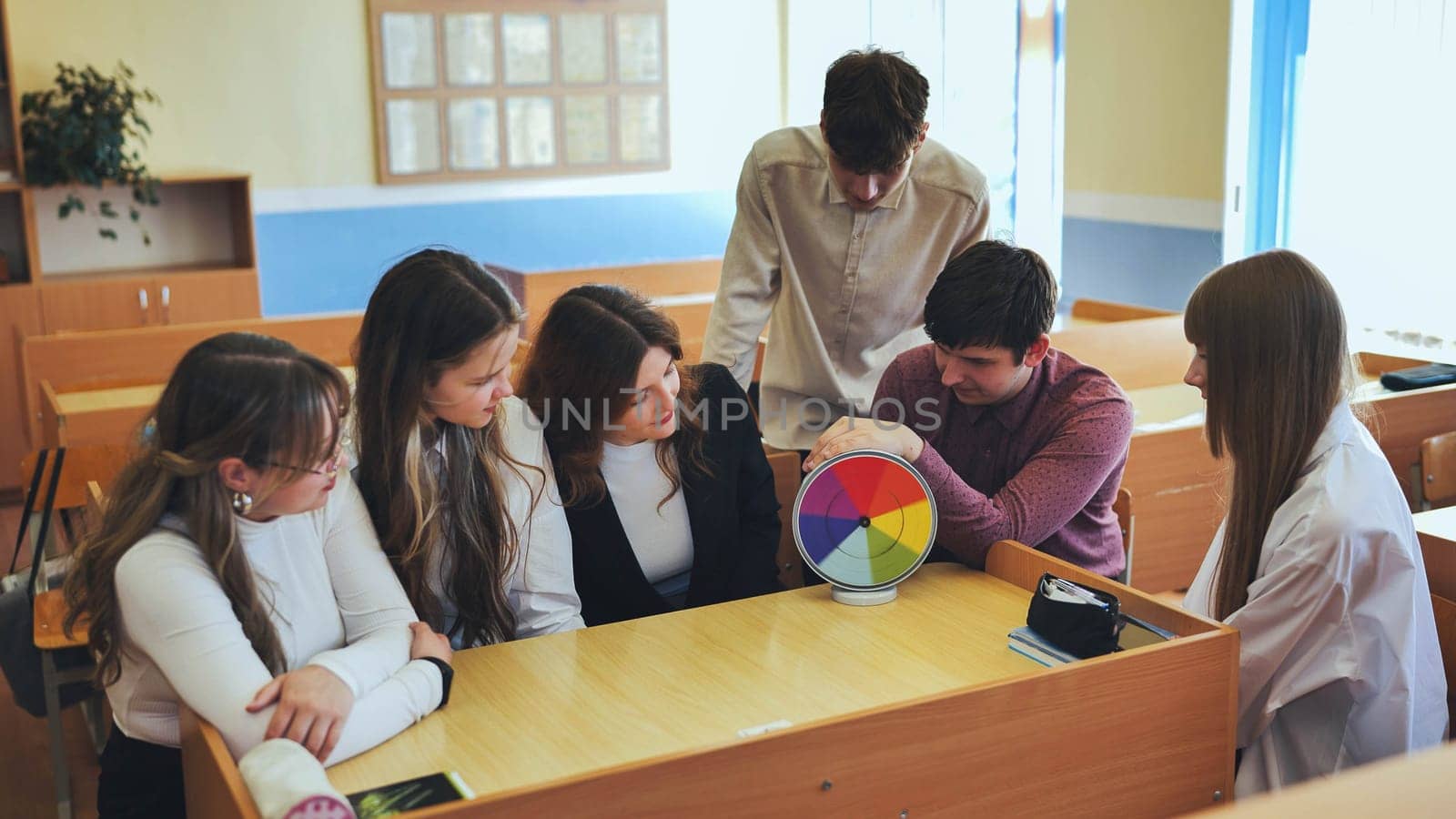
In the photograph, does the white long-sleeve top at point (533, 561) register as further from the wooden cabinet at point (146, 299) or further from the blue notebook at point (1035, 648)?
the wooden cabinet at point (146, 299)

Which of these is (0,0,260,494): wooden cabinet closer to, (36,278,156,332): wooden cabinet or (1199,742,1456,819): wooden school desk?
(36,278,156,332): wooden cabinet

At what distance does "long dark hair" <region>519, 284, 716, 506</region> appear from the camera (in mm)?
1909

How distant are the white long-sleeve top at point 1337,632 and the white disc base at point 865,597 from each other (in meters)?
0.44

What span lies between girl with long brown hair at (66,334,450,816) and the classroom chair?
0.64 meters

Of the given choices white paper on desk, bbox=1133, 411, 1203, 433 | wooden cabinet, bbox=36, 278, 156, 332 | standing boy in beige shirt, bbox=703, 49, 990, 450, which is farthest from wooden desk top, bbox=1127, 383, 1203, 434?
wooden cabinet, bbox=36, 278, 156, 332

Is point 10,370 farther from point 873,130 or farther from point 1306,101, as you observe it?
point 1306,101

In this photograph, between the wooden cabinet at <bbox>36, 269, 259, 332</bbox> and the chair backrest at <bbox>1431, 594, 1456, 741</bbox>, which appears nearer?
the chair backrest at <bbox>1431, 594, 1456, 741</bbox>

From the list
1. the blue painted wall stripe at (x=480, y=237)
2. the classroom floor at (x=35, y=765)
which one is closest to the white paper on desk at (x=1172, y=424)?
the classroom floor at (x=35, y=765)

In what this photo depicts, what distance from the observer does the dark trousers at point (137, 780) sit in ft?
5.27

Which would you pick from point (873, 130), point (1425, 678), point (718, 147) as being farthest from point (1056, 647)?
point (718, 147)

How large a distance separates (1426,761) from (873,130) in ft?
5.25

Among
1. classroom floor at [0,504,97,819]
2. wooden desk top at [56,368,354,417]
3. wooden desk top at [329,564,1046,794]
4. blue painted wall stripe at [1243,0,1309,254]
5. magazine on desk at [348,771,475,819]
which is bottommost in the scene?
classroom floor at [0,504,97,819]

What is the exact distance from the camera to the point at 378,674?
145cm

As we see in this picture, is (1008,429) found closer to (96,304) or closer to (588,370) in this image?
(588,370)
